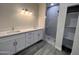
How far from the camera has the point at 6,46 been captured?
5.92ft

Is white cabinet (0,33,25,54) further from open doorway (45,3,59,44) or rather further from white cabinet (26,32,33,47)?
open doorway (45,3,59,44)

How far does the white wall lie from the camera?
2.17 metres

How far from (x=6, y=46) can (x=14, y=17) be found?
1213 millimetres

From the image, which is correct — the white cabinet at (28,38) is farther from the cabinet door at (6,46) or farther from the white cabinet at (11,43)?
the cabinet door at (6,46)

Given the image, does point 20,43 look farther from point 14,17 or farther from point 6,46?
point 14,17

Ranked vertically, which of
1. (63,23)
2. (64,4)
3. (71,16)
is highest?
(64,4)

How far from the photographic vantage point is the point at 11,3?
2389 millimetres

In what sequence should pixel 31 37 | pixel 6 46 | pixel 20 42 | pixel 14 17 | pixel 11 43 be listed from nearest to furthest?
pixel 6 46
pixel 11 43
pixel 20 42
pixel 14 17
pixel 31 37

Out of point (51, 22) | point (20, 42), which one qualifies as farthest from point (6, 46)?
point (51, 22)

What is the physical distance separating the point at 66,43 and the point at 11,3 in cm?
257

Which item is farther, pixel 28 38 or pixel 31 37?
pixel 31 37

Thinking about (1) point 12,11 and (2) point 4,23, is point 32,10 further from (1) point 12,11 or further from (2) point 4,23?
(2) point 4,23

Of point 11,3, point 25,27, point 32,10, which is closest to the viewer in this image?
point 11,3
